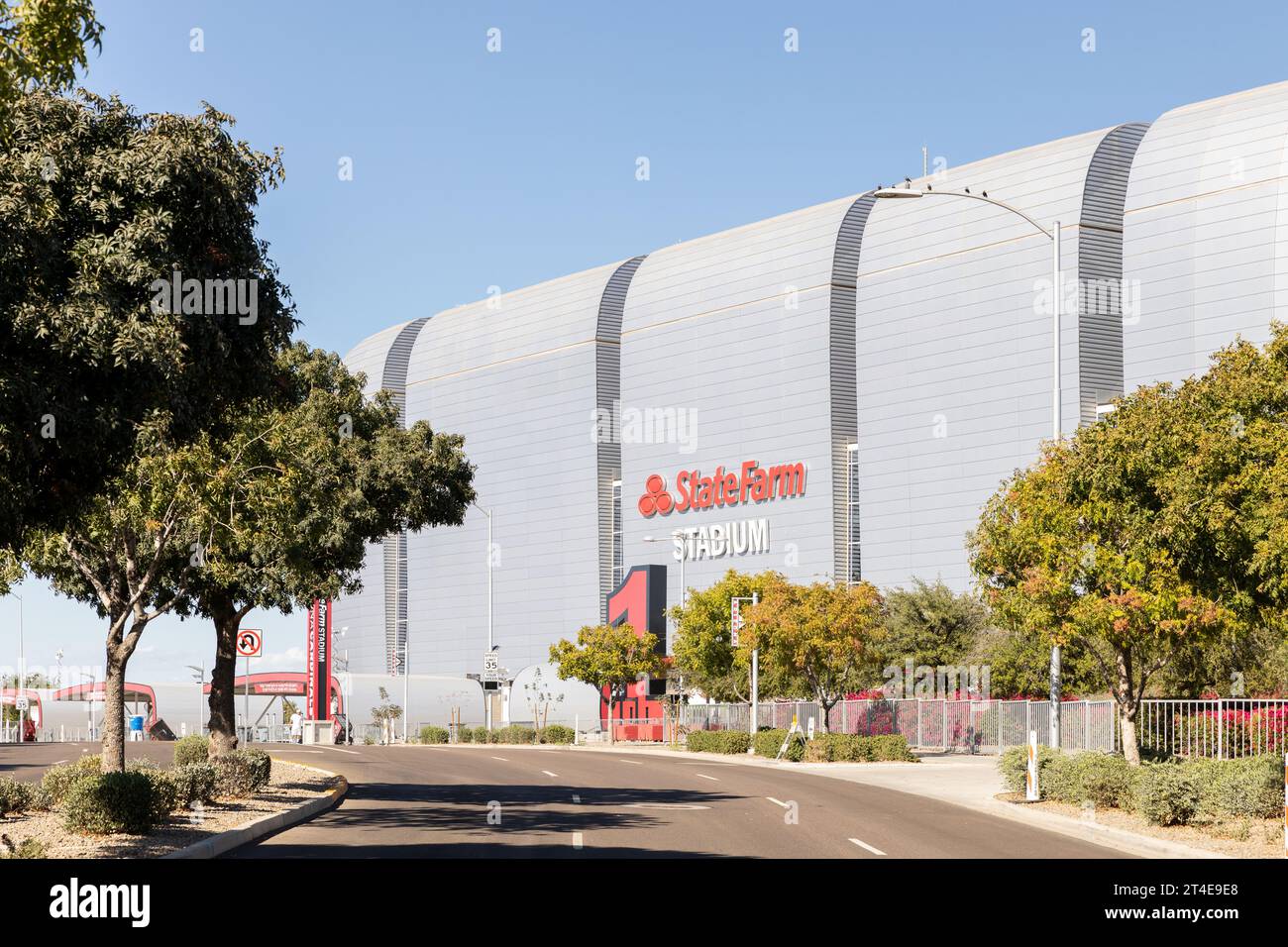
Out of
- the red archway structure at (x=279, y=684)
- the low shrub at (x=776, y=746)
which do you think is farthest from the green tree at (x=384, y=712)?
the low shrub at (x=776, y=746)

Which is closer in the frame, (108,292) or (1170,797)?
(108,292)

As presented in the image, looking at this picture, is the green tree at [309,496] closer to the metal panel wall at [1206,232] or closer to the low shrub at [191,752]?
the low shrub at [191,752]

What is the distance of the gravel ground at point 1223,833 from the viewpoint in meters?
17.5

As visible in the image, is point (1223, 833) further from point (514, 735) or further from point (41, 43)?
point (514, 735)

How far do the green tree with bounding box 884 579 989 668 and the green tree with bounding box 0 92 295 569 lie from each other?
5413cm

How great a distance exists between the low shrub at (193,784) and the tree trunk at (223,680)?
659 centimetres

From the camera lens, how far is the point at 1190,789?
20.5 m

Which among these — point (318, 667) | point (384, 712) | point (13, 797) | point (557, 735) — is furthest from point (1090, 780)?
point (318, 667)

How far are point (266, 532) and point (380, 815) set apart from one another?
4.94 m

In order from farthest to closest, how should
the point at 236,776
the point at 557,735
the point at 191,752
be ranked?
the point at 557,735 < the point at 191,752 < the point at 236,776

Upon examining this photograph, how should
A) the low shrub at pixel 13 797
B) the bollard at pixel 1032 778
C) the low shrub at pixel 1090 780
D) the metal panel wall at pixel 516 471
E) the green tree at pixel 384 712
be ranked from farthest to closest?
the metal panel wall at pixel 516 471 → the green tree at pixel 384 712 → the bollard at pixel 1032 778 → the low shrub at pixel 1090 780 → the low shrub at pixel 13 797

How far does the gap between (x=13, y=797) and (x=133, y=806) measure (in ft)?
12.0
